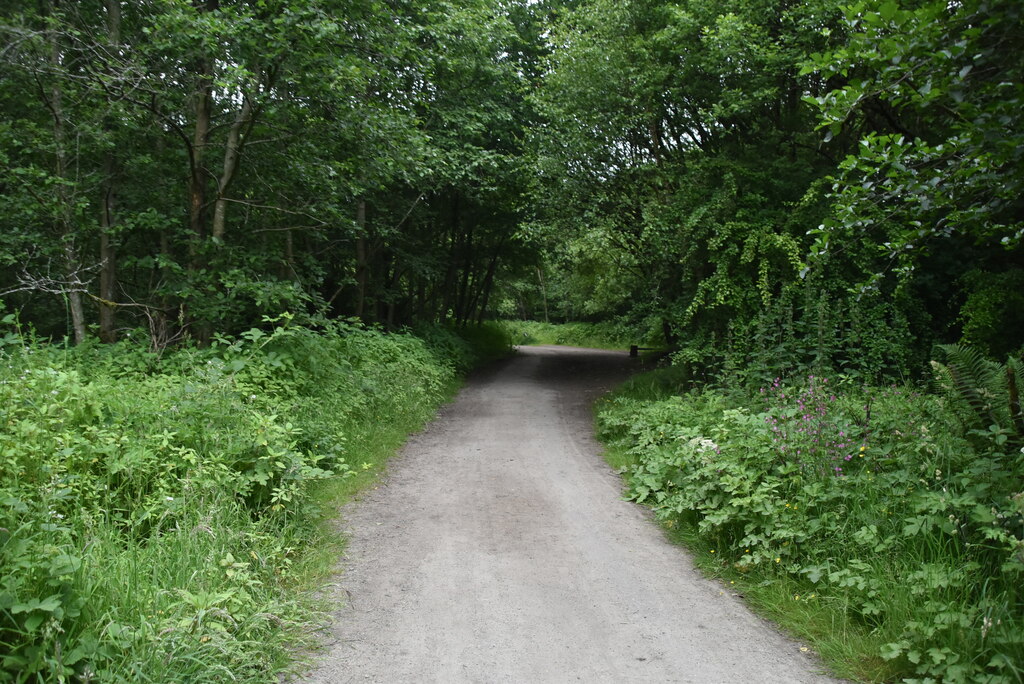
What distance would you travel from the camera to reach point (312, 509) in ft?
18.0

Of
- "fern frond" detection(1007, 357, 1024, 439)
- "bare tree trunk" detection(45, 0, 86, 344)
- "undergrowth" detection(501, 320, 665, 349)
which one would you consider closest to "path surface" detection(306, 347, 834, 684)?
"fern frond" detection(1007, 357, 1024, 439)

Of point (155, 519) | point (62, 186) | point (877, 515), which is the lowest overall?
point (155, 519)

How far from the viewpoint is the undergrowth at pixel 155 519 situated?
9.72ft

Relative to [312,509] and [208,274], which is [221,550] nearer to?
[312,509]

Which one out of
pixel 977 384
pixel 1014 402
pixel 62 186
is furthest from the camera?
pixel 62 186

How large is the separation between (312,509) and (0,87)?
337 inches

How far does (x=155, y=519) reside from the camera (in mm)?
4355

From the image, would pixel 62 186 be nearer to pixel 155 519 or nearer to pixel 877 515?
pixel 155 519

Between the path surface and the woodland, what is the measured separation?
0.41 m

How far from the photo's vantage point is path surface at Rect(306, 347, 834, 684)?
11.7ft

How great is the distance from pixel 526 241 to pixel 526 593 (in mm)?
12939

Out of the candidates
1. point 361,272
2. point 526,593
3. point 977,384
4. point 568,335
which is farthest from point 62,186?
point 568,335

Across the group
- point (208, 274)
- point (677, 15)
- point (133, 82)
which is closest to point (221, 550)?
point (208, 274)

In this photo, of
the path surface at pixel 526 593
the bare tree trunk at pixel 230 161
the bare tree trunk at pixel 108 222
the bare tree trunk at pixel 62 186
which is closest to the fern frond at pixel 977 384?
the path surface at pixel 526 593
